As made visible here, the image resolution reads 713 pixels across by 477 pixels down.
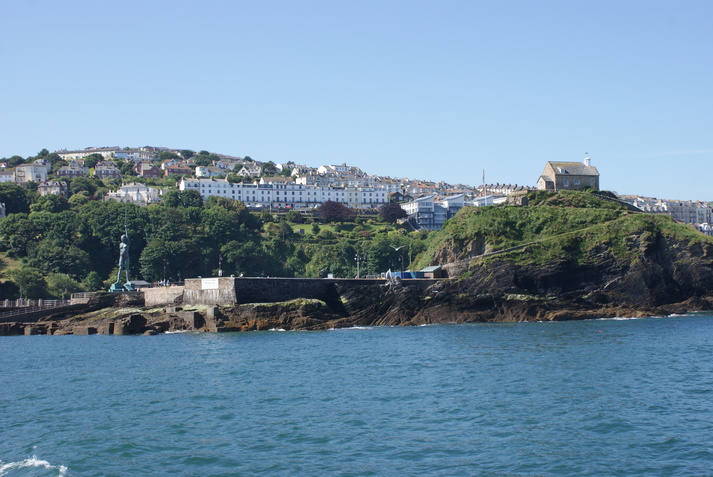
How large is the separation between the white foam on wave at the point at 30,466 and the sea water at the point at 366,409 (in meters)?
0.05

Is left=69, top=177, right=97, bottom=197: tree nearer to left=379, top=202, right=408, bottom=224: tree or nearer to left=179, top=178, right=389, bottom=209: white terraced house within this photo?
left=179, top=178, right=389, bottom=209: white terraced house

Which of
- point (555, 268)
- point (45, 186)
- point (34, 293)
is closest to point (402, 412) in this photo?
point (555, 268)

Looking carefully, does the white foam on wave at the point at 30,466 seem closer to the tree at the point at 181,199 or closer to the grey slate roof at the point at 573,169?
the grey slate roof at the point at 573,169

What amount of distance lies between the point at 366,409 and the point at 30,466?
35.9ft

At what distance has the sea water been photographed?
20188 millimetres

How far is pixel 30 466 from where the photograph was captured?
66.4 ft

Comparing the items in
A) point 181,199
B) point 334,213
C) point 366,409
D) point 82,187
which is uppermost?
point 82,187

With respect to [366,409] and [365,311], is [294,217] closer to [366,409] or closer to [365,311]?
[365,311]

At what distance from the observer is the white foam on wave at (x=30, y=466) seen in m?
19.8

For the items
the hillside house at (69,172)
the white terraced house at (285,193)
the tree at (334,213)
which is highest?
the hillside house at (69,172)

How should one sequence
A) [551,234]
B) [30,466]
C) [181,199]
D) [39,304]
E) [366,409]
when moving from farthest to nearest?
[181,199] → [551,234] → [39,304] → [366,409] → [30,466]

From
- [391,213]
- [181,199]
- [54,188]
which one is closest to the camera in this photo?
[181,199]

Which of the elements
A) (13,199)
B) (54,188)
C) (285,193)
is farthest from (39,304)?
(285,193)

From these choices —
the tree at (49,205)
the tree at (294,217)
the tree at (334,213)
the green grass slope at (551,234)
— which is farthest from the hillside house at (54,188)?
the green grass slope at (551,234)
